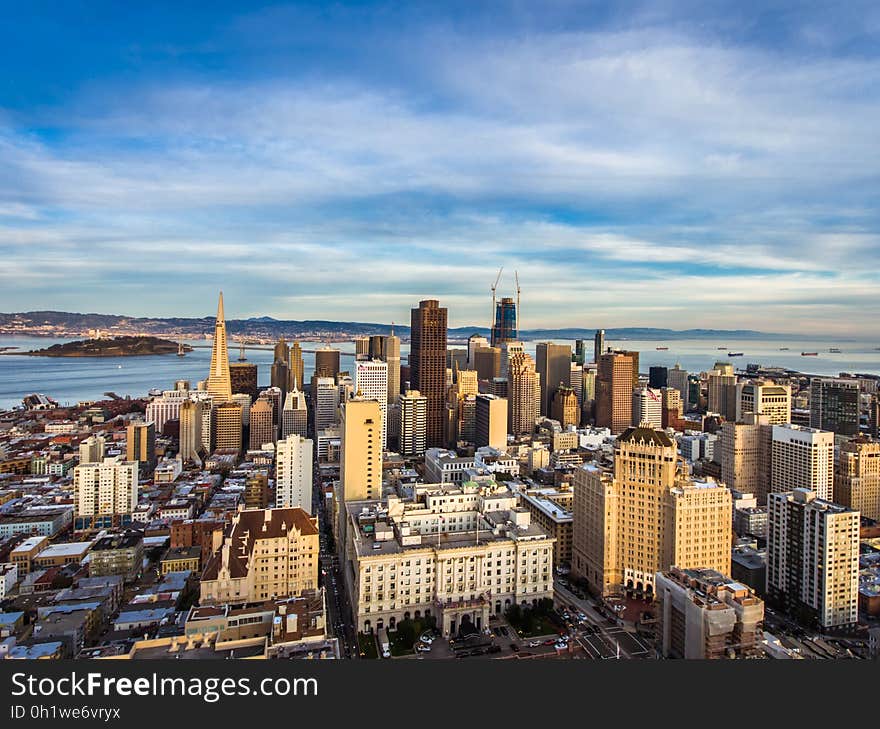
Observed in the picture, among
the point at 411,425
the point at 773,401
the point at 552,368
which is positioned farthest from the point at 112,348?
the point at 773,401

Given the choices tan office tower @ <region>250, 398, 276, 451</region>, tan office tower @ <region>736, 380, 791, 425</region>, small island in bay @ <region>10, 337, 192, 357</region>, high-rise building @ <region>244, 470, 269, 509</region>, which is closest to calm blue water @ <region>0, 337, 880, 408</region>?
small island in bay @ <region>10, 337, 192, 357</region>

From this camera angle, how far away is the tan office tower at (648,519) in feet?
44.8

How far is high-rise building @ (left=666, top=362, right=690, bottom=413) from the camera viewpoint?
160 ft

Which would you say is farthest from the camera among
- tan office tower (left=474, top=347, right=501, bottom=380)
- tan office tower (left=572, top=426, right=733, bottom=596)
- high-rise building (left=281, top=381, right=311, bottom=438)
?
tan office tower (left=474, top=347, right=501, bottom=380)

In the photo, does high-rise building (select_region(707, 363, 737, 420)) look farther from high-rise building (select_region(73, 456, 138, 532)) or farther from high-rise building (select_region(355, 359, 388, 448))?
high-rise building (select_region(73, 456, 138, 532))

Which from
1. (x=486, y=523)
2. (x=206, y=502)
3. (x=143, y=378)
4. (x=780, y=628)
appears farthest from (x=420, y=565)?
(x=143, y=378)

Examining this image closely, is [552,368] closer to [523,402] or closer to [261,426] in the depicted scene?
[523,402]

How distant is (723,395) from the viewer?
133 ft

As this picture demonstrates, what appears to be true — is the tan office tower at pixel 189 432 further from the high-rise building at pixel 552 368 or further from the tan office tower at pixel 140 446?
the high-rise building at pixel 552 368

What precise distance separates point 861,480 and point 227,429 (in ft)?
96.9

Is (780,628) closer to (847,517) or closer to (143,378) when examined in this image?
(847,517)

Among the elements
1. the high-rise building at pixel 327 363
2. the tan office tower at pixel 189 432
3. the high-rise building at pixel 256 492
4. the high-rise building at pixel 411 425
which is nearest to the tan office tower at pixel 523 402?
the high-rise building at pixel 411 425

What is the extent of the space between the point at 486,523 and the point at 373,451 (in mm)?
4543

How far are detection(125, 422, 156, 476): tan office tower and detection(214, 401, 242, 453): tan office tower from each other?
475 cm
